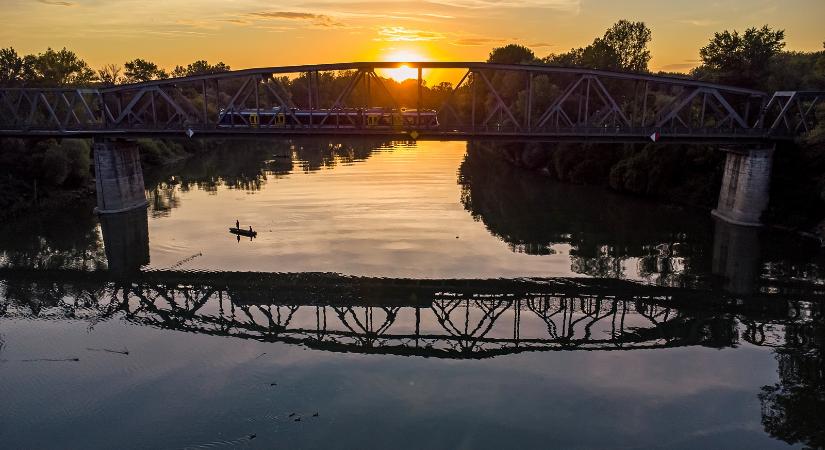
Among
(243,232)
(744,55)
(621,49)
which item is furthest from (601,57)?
(243,232)

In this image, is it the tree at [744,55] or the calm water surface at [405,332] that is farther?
the tree at [744,55]

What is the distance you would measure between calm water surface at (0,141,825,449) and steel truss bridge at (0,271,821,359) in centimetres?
19

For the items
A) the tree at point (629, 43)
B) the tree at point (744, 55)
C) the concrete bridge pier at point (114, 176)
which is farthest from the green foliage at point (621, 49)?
the concrete bridge pier at point (114, 176)

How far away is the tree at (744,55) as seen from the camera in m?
72.7

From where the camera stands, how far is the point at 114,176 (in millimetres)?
67000

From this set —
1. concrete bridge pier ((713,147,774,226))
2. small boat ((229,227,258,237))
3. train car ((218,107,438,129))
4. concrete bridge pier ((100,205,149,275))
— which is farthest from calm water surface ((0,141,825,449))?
train car ((218,107,438,129))

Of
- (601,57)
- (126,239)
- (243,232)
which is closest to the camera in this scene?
(243,232)

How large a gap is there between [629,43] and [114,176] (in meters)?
114

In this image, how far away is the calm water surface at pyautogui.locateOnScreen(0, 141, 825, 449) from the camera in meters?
25.4

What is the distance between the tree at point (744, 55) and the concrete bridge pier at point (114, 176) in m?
74.7

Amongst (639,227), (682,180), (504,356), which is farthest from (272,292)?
(682,180)

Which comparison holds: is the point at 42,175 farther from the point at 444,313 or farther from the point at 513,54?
the point at 513,54

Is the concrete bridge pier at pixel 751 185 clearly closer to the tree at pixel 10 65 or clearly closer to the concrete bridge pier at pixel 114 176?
the concrete bridge pier at pixel 114 176

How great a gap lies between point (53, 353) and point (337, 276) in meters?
19.6
